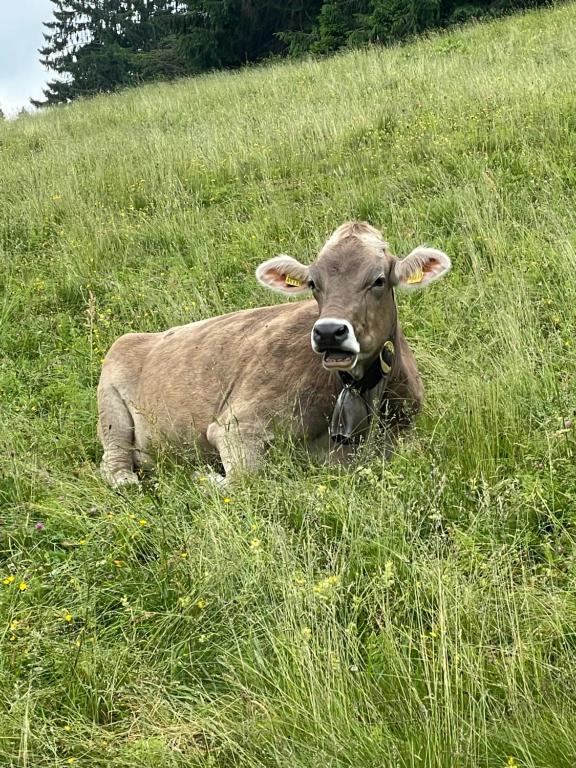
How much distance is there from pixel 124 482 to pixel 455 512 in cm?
222

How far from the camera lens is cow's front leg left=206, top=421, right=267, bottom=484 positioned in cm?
475

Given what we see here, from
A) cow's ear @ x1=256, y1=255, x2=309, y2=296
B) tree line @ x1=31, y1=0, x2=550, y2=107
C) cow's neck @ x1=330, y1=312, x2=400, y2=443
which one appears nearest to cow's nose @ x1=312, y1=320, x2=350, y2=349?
cow's neck @ x1=330, y1=312, x2=400, y2=443

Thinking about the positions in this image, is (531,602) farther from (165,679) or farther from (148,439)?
(148,439)

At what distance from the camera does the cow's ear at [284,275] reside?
16.7ft

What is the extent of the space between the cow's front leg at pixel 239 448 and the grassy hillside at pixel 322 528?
0.66 feet

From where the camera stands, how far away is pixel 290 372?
529 cm

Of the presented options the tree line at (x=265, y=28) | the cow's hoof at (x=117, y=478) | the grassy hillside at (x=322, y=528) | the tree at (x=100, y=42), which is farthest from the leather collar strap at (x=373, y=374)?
the tree at (x=100, y=42)

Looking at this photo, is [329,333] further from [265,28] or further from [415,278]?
[265,28]

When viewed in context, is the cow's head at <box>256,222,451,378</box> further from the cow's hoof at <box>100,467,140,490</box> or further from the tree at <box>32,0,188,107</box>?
the tree at <box>32,0,188,107</box>

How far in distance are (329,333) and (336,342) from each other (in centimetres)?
7

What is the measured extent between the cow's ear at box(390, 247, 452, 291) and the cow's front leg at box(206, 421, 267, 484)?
1.30 meters

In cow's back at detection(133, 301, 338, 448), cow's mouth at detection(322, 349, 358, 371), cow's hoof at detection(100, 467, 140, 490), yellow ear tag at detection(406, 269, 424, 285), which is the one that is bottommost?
cow's hoof at detection(100, 467, 140, 490)

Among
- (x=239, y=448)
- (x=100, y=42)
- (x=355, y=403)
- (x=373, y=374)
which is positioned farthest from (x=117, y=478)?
(x=100, y=42)

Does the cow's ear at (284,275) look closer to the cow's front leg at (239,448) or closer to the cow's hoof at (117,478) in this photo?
the cow's front leg at (239,448)
